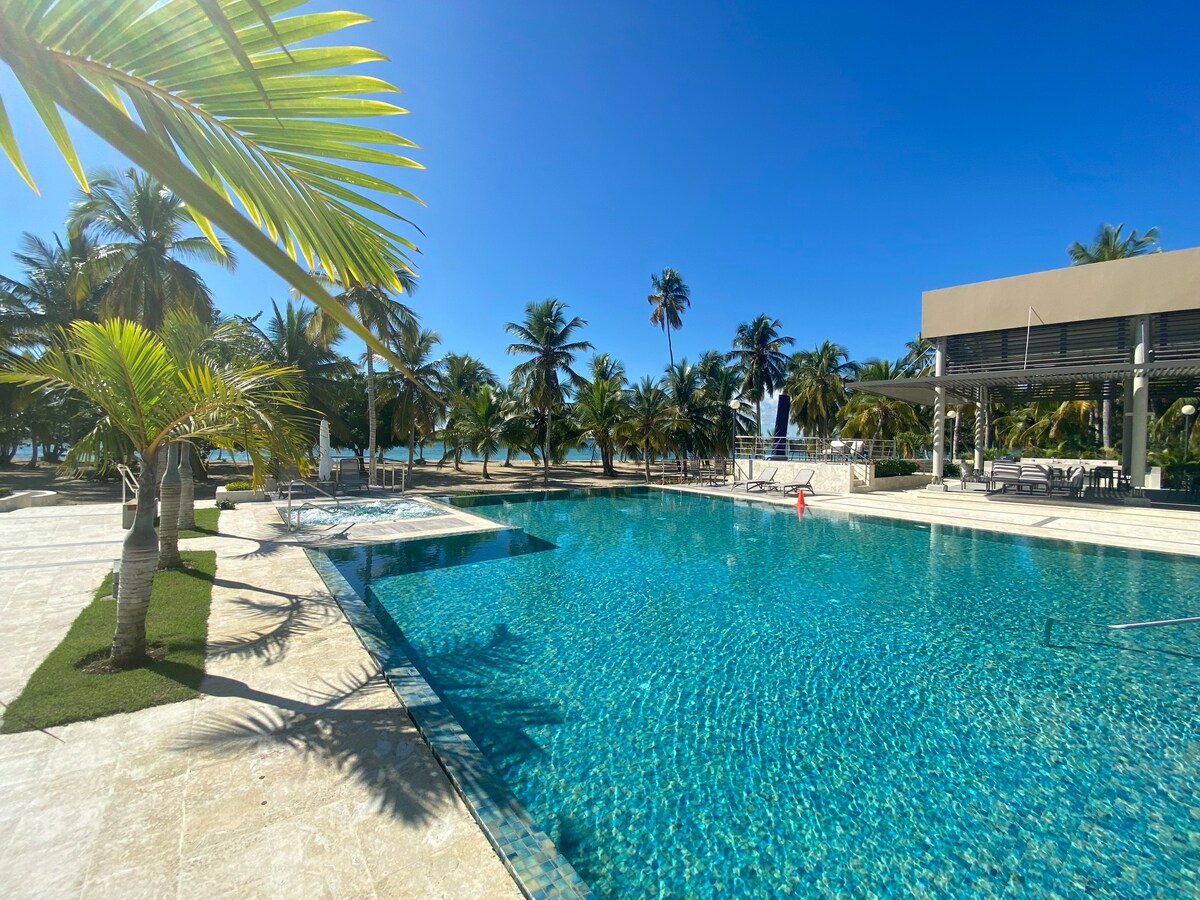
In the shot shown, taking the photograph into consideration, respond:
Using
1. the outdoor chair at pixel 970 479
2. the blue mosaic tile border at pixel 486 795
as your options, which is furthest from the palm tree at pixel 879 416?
the blue mosaic tile border at pixel 486 795

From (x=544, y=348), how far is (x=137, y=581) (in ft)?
70.5

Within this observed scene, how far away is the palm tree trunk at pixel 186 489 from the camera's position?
879 cm

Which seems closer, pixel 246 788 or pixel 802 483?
pixel 246 788

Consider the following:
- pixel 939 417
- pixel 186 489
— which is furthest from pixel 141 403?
pixel 939 417

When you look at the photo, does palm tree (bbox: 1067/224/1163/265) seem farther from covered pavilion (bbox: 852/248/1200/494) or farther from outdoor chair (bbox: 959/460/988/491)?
outdoor chair (bbox: 959/460/988/491)

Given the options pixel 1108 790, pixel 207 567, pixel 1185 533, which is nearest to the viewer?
pixel 1108 790

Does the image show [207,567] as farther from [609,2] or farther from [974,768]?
[609,2]

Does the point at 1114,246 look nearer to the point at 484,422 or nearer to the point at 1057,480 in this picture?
the point at 1057,480

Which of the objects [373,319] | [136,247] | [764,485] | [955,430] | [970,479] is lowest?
[764,485]

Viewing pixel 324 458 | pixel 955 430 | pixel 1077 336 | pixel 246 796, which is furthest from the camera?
pixel 955 430

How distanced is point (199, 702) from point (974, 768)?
6209 millimetres

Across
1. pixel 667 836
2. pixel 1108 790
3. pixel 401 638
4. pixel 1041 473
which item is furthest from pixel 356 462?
pixel 1041 473

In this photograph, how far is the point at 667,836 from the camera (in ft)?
11.2

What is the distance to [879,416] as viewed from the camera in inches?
1310
